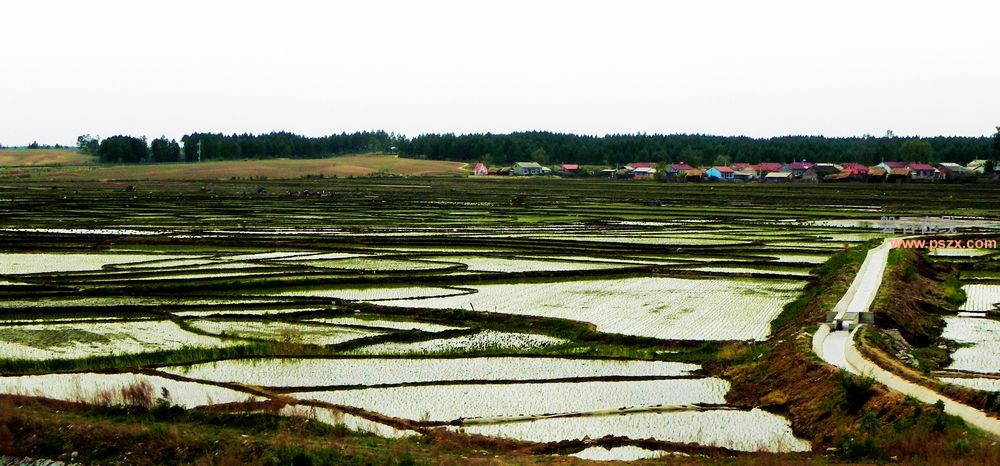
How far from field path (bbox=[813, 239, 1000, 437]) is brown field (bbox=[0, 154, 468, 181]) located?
255 feet

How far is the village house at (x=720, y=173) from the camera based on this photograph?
332 feet

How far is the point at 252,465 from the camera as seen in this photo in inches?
339

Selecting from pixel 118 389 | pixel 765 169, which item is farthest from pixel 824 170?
pixel 118 389

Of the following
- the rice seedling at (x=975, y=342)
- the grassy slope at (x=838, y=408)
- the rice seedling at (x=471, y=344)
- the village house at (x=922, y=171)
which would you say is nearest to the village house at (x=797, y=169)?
the village house at (x=922, y=171)

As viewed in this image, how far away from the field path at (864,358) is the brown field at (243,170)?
255 feet

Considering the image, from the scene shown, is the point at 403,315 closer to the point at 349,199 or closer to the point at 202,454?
the point at 202,454

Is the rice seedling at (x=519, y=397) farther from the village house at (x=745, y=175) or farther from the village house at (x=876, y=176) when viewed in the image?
the village house at (x=745, y=175)

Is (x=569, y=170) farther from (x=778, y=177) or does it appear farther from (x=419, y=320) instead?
(x=419, y=320)

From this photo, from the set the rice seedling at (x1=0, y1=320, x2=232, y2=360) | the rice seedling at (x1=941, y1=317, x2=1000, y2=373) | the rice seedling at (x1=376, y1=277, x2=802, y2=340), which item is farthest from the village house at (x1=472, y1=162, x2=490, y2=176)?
the rice seedling at (x1=0, y1=320, x2=232, y2=360)

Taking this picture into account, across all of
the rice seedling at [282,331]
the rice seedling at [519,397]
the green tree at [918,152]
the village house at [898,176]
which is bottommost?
the rice seedling at [282,331]

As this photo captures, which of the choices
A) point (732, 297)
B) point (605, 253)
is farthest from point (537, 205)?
point (732, 297)

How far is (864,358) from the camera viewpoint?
39.6 feet

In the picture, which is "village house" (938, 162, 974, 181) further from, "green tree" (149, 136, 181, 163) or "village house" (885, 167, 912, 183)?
"green tree" (149, 136, 181, 163)

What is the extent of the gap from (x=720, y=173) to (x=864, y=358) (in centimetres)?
9170
